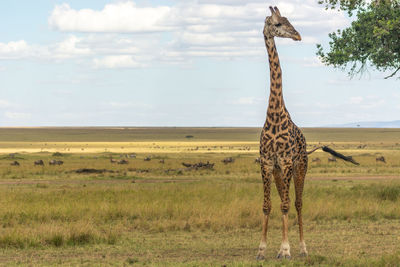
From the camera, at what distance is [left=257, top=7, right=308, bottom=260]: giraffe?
12.2m

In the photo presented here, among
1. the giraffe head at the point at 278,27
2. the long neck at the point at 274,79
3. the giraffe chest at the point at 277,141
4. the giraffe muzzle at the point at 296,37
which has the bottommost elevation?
the giraffe chest at the point at 277,141

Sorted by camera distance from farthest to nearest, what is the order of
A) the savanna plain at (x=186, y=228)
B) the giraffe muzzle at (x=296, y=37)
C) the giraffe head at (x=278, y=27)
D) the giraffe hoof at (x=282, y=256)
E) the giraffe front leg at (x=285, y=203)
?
the savanna plain at (x=186, y=228) < the giraffe hoof at (x=282, y=256) < the giraffe front leg at (x=285, y=203) < the giraffe head at (x=278, y=27) < the giraffe muzzle at (x=296, y=37)

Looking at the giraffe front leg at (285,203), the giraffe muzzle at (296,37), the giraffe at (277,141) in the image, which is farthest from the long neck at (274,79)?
the giraffe front leg at (285,203)

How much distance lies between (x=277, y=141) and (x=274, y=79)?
49.1 inches

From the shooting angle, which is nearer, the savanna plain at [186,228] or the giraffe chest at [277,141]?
the giraffe chest at [277,141]

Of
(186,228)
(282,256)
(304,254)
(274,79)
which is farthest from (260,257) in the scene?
(186,228)

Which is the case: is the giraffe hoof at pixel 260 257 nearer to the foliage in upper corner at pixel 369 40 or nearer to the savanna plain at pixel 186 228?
the savanna plain at pixel 186 228

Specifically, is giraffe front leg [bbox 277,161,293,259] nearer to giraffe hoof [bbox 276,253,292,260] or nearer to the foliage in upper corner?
giraffe hoof [bbox 276,253,292,260]

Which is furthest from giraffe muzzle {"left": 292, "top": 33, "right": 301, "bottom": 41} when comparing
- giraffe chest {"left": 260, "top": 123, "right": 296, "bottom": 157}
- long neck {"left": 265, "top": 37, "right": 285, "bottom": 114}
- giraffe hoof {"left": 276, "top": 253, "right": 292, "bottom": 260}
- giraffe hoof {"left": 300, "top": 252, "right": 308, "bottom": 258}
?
giraffe hoof {"left": 300, "top": 252, "right": 308, "bottom": 258}

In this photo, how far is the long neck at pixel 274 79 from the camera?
12.5 m

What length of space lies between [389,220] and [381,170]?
25.9 metres

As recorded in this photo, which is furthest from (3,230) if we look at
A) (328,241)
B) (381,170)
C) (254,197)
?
(381,170)

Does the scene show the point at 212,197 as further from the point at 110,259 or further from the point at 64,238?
the point at 110,259

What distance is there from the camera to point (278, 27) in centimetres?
1217
